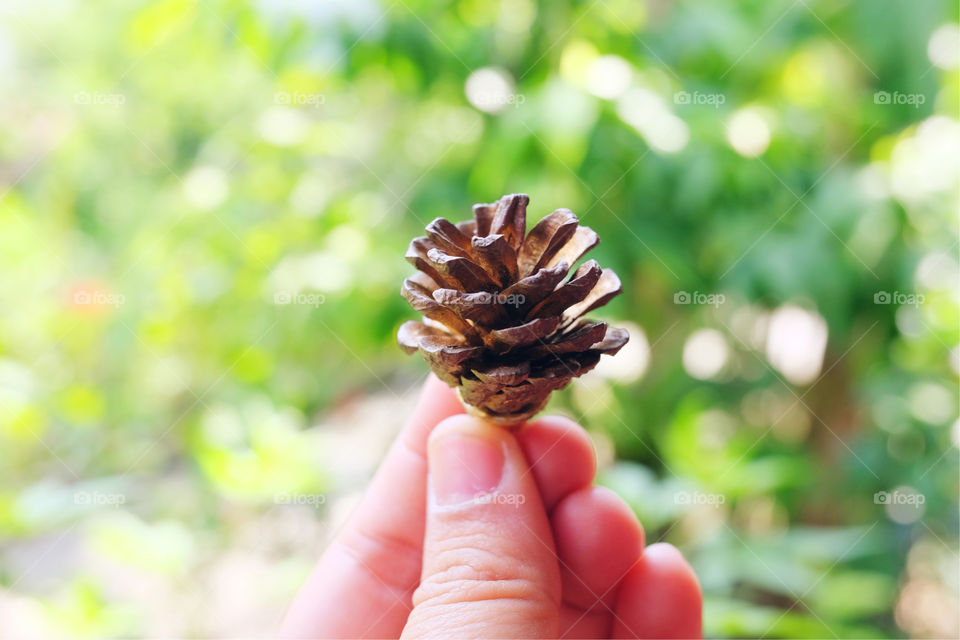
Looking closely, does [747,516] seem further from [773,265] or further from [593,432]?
[773,265]

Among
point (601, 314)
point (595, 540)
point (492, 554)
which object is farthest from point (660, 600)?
point (601, 314)

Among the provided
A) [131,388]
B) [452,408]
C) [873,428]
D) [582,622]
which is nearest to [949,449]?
[873,428]

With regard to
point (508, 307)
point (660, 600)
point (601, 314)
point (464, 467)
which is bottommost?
point (660, 600)

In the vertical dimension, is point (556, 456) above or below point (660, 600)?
above

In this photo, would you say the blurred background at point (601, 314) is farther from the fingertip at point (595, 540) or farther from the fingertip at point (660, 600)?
the fingertip at point (595, 540)

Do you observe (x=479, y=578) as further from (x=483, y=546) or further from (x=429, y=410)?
(x=429, y=410)

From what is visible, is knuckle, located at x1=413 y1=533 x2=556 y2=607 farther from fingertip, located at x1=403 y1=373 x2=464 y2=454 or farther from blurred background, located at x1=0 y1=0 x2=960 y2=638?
blurred background, located at x1=0 y1=0 x2=960 y2=638

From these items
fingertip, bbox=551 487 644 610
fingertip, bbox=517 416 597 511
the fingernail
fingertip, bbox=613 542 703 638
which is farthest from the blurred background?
the fingernail

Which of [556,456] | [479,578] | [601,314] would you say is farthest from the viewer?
[601,314]
